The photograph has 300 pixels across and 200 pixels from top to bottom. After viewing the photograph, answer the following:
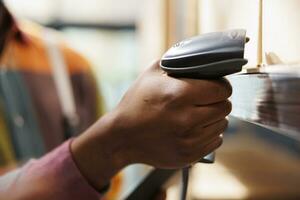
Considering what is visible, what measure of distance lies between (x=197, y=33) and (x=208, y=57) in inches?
10.4

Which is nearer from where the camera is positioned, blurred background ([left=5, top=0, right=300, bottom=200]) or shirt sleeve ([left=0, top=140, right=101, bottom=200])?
blurred background ([left=5, top=0, right=300, bottom=200])

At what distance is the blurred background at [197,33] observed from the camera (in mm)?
293

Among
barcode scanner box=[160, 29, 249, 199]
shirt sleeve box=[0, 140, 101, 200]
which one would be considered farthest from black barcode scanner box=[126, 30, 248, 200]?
shirt sleeve box=[0, 140, 101, 200]

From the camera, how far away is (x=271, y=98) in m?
0.26

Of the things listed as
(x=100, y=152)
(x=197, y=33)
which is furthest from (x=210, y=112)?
(x=197, y=33)

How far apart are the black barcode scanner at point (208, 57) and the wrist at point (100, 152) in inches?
3.6

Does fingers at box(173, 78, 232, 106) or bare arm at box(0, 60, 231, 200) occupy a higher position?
fingers at box(173, 78, 232, 106)

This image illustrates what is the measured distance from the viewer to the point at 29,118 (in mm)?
951

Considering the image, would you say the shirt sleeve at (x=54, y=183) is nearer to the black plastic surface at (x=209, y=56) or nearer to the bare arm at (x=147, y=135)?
the bare arm at (x=147, y=135)

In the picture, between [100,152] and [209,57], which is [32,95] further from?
[209,57]

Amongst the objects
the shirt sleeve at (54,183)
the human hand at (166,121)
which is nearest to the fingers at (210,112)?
the human hand at (166,121)

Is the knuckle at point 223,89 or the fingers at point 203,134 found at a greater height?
the knuckle at point 223,89

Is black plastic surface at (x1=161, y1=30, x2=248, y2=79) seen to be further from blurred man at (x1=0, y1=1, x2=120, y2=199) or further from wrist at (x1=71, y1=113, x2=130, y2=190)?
blurred man at (x1=0, y1=1, x2=120, y2=199)

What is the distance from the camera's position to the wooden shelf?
0.23m
